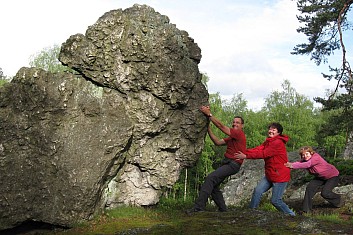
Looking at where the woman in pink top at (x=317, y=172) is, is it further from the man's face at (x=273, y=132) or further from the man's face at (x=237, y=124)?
the man's face at (x=237, y=124)

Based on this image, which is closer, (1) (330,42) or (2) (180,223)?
(2) (180,223)

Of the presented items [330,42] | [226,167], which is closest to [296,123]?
[330,42]

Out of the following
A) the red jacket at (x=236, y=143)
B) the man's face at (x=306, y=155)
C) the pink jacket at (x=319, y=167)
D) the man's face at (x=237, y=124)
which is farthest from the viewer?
the man's face at (x=306, y=155)

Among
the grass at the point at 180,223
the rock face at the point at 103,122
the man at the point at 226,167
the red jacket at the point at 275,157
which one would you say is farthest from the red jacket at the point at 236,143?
the grass at the point at 180,223

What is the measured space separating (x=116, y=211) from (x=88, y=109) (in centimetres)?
283

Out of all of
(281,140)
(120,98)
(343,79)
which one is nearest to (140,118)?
(120,98)

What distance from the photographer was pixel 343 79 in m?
19.3

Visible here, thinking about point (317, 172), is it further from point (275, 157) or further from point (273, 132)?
point (273, 132)

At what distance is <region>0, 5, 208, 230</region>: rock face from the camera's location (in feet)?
29.9

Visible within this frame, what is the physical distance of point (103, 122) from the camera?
9547mm

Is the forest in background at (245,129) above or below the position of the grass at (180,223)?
above

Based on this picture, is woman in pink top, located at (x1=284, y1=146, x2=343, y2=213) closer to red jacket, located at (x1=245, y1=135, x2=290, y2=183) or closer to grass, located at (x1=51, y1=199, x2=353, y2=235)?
red jacket, located at (x1=245, y1=135, x2=290, y2=183)

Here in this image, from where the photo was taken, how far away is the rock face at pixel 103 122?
912cm

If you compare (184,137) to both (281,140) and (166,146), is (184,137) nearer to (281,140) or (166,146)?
(166,146)
